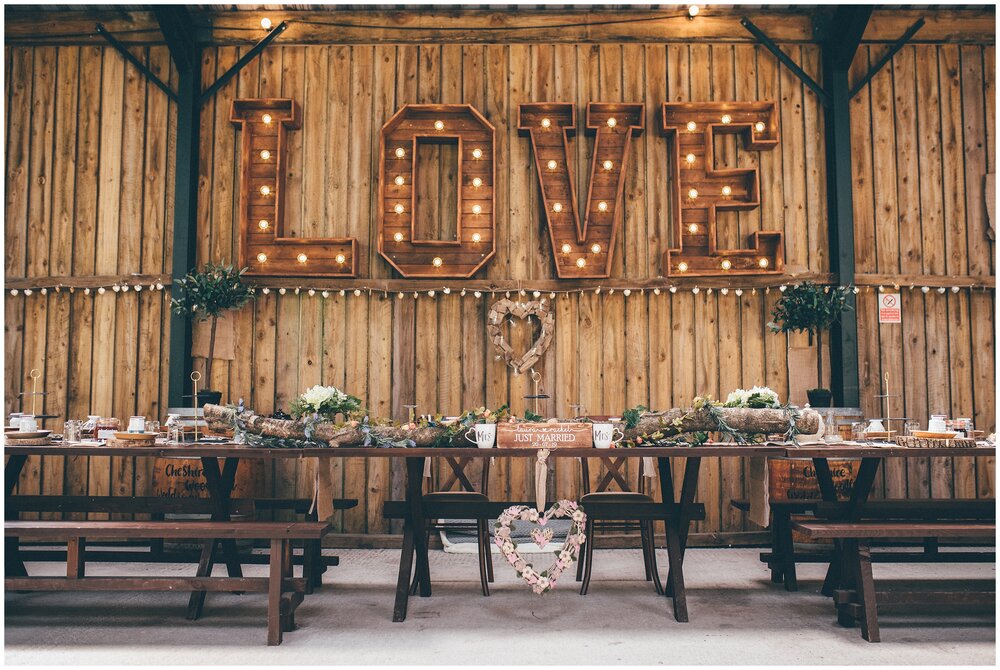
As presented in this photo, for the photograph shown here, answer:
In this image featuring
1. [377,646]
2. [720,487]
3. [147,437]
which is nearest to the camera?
[377,646]

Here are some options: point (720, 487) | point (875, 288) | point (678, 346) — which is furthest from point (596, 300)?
point (875, 288)

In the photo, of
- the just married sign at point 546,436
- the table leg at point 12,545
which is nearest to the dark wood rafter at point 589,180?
the just married sign at point 546,436

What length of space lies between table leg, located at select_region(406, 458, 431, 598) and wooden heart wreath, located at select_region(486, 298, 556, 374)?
194 centimetres

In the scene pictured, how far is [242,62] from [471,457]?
4.02m

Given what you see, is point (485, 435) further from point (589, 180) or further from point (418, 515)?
point (589, 180)

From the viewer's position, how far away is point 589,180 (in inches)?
237

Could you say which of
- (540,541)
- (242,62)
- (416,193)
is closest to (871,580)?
(540,541)

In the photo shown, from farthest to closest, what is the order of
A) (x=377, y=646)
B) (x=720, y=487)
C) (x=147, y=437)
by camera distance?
(x=720, y=487), (x=147, y=437), (x=377, y=646)

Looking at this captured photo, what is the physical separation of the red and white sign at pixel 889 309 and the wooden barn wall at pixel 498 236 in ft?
0.21

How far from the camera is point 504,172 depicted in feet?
20.0

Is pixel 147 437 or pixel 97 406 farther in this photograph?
pixel 97 406

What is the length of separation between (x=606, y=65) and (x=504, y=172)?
1.21 m

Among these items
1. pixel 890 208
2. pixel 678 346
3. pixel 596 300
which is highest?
pixel 890 208

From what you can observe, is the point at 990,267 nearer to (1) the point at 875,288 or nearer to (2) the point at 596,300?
(1) the point at 875,288
